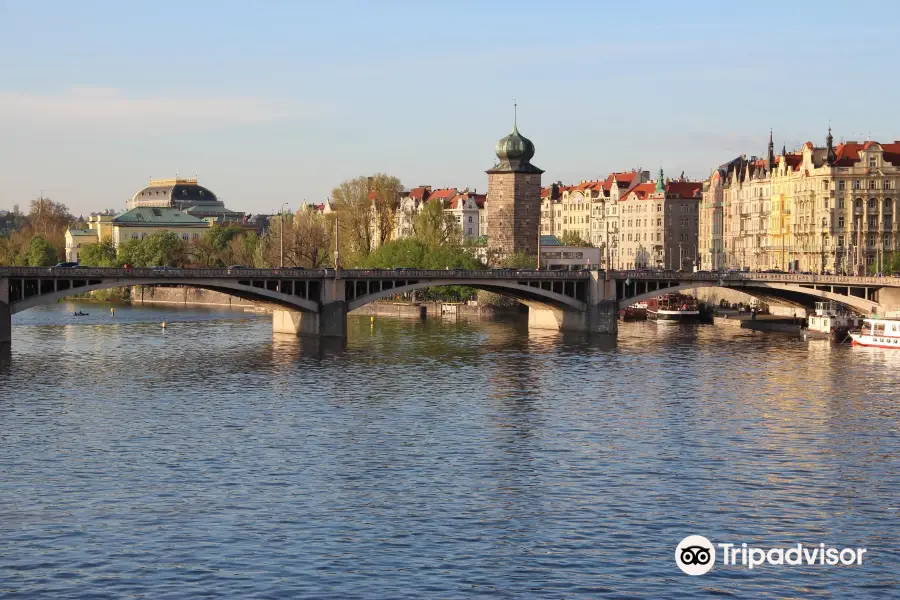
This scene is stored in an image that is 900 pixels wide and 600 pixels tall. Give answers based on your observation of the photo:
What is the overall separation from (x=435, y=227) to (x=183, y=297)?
3554 cm

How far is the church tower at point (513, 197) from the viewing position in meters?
185

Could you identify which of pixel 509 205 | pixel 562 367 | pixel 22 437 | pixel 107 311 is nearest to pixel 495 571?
pixel 22 437

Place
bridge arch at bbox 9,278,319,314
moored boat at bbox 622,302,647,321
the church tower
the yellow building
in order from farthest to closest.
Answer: the church tower < the yellow building < moored boat at bbox 622,302,647,321 < bridge arch at bbox 9,278,319,314

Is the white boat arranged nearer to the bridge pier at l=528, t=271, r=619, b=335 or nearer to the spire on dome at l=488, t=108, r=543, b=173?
the bridge pier at l=528, t=271, r=619, b=335

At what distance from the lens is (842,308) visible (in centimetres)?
13150

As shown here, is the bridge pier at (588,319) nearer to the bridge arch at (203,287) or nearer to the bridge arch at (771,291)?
the bridge arch at (771,291)

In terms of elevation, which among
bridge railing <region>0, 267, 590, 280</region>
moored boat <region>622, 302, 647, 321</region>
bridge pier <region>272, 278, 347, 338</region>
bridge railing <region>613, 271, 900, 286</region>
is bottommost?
moored boat <region>622, 302, 647, 321</region>

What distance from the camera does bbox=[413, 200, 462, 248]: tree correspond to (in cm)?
17600

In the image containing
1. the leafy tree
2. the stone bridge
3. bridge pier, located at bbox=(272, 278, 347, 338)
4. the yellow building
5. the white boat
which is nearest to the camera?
the stone bridge

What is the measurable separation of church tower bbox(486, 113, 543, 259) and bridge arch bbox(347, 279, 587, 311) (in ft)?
174

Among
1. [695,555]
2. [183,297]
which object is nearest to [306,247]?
[183,297]

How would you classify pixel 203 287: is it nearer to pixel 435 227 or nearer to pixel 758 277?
pixel 758 277

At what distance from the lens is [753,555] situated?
1706 inches

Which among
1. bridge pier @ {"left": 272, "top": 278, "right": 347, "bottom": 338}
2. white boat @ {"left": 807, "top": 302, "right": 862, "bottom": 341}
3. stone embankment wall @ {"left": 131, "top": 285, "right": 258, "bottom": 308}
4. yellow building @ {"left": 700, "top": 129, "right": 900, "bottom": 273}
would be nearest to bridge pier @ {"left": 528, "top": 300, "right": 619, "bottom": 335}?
white boat @ {"left": 807, "top": 302, "right": 862, "bottom": 341}
